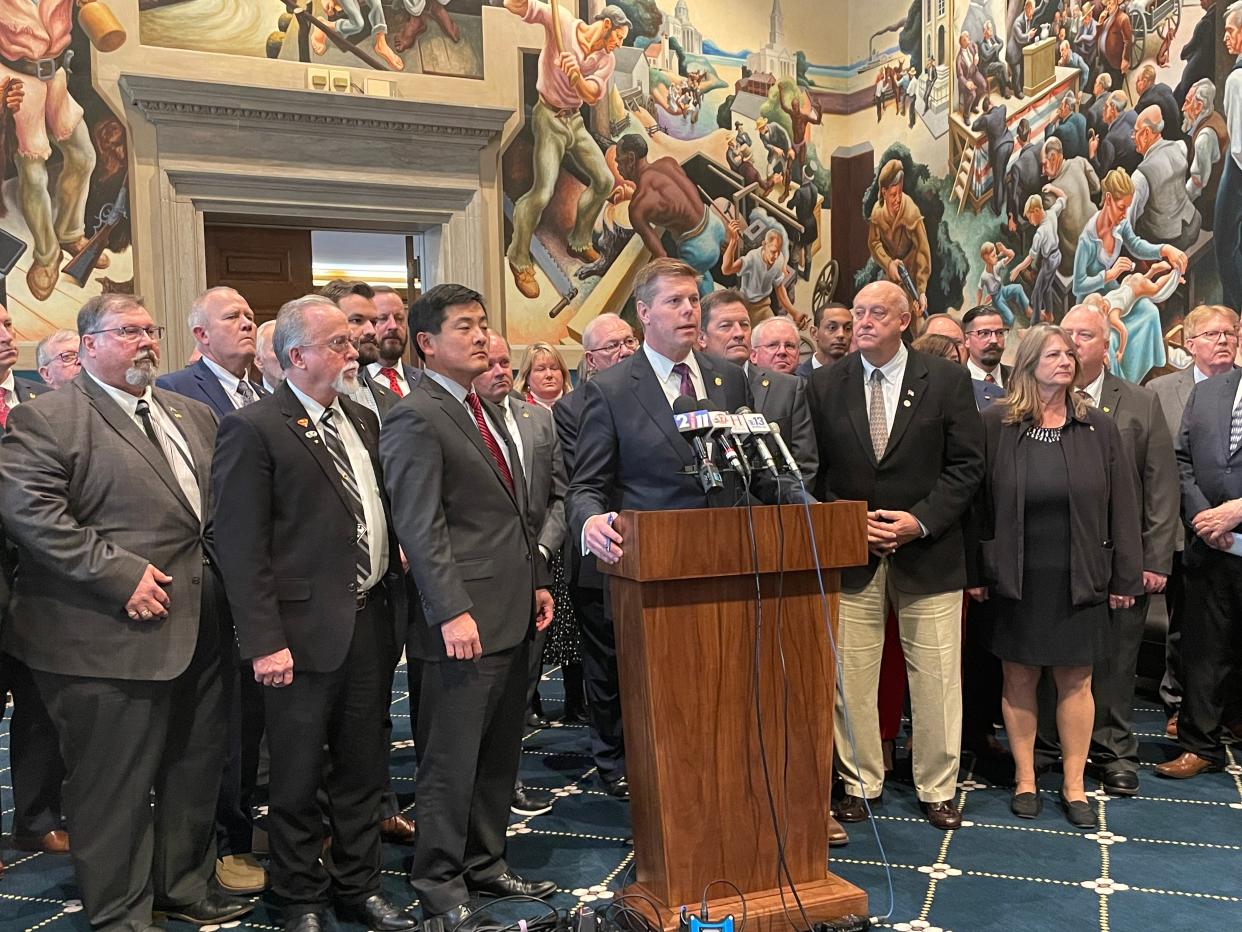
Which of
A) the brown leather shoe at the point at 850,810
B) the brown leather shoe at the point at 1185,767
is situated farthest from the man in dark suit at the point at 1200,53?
the brown leather shoe at the point at 850,810

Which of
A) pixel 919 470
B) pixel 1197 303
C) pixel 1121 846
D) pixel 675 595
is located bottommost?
pixel 1121 846

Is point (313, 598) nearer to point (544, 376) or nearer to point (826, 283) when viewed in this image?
point (544, 376)

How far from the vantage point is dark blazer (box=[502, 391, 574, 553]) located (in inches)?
171

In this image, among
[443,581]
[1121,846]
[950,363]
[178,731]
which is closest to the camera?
Answer: [443,581]

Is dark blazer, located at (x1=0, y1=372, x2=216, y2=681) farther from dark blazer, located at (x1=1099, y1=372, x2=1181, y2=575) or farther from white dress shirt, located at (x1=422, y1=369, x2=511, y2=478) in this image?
dark blazer, located at (x1=1099, y1=372, x2=1181, y2=575)

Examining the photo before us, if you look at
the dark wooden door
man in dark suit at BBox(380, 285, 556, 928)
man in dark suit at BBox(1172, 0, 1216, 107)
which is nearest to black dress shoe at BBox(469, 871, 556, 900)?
man in dark suit at BBox(380, 285, 556, 928)

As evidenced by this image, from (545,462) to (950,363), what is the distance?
1.58 m

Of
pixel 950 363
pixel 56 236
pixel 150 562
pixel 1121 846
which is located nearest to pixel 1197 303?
pixel 950 363

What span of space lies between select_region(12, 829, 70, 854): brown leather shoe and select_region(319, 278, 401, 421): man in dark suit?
73.0 inches

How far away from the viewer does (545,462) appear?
449 cm

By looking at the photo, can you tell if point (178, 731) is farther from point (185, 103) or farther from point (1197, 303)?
point (1197, 303)

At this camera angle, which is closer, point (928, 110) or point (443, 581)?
point (443, 581)

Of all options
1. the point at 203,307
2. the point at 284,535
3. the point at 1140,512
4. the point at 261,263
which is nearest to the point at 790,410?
the point at 1140,512

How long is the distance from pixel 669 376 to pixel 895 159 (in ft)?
24.8
